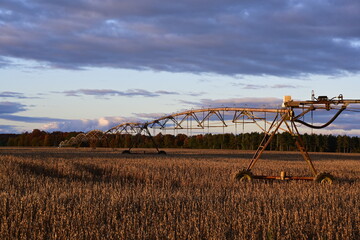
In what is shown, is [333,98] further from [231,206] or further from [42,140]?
[42,140]

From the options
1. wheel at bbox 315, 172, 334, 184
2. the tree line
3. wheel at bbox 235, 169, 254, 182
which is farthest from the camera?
the tree line

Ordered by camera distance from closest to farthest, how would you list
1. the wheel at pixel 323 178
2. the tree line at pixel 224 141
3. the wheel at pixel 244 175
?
the wheel at pixel 323 178, the wheel at pixel 244 175, the tree line at pixel 224 141

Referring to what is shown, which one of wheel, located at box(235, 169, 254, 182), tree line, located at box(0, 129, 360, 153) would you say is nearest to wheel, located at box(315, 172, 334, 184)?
wheel, located at box(235, 169, 254, 182)

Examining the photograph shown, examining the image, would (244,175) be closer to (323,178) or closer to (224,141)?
(323,178)

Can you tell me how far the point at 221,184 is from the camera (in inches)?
671

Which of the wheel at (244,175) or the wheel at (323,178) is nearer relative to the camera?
the wheel at (323,178)

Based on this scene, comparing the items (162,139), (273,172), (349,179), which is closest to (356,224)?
(349,179)

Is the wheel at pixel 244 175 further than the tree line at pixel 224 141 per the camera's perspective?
No

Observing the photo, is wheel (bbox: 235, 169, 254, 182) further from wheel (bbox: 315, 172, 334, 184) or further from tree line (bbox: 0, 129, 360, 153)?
tree line (bbox: 0, 129, 360, 153)

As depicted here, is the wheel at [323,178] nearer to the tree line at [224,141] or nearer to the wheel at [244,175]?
the wheel at [244,175]

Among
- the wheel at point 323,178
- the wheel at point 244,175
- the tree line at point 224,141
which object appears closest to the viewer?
the wheel at point 323,178

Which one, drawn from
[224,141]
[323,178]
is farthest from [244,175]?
[224,141]

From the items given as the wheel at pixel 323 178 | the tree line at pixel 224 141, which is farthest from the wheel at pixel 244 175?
the tree line at pixel 224 141

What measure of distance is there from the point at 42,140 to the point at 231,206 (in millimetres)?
101887
